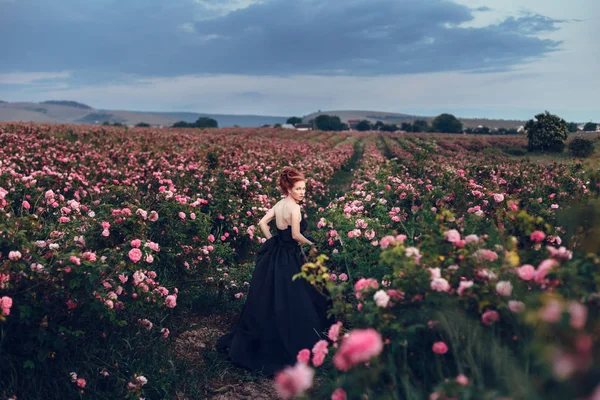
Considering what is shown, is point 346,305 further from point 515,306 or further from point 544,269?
point 544,269

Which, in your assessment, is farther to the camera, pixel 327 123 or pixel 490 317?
pixel 327 123

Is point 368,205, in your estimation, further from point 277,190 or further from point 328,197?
point 328,197

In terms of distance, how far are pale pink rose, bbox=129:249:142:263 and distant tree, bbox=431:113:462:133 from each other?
362 feet

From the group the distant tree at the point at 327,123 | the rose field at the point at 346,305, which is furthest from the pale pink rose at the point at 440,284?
the distant tree at the point at 327,123

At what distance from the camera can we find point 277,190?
39.9ft

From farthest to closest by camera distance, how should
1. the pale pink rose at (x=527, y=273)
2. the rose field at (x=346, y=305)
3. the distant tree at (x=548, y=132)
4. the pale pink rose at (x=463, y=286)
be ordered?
the distant tree at (x=548, y=132) → the pale pink rose at (x=463, y=286) → the pale pink rose at (x=527, y=273) → the rose field at (x=346, y=305)

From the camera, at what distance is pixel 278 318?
5.07 metres

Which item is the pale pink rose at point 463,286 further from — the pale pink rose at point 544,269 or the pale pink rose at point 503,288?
the pale pink rose at point 544,269

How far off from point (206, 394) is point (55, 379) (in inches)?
54.9

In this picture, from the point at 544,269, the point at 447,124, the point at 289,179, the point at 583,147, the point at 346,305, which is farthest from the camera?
the point at 447,124

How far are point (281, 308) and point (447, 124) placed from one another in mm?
111309

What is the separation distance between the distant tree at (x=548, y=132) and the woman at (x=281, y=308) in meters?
38.6

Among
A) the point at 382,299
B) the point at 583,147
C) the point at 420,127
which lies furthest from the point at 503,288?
the point at 420,127

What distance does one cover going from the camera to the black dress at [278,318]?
198 inches
